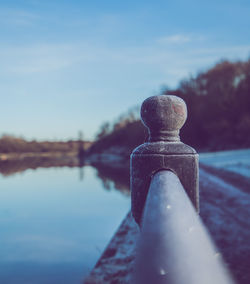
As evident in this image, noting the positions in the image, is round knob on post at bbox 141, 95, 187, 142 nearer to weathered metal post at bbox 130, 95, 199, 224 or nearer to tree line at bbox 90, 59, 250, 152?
weathered metal post at bbox 130, 95, 199, 224

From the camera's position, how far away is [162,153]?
46.4 inches

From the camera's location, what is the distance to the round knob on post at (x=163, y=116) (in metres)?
1.22

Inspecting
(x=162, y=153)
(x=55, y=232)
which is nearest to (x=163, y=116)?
(x=162, y=153)

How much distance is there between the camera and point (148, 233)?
55 centimetres

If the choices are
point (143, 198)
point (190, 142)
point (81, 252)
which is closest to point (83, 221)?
point (81, 252)

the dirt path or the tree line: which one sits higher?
the tree line

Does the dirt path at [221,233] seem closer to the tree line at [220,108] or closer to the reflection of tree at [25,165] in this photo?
the tree line at [220,108]

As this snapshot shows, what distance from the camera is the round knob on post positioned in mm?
1220

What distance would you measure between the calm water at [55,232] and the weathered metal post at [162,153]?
5.67m

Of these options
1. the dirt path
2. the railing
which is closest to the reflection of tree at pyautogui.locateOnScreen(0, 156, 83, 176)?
the dirt path

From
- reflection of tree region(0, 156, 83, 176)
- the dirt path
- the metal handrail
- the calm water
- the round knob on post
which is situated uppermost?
the round knob on post

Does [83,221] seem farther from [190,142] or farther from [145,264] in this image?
[190,142]

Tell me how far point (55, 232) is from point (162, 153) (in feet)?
30.2

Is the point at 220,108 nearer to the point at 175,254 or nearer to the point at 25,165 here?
the point at 175,254
